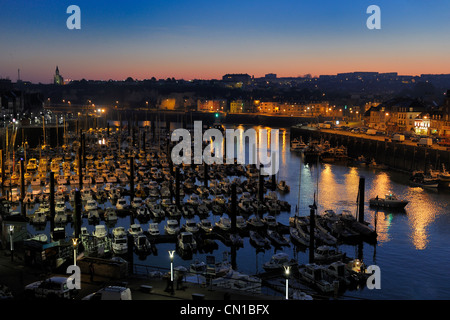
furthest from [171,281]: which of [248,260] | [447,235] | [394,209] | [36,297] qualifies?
[394,209]

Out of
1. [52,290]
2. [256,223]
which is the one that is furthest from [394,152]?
[52,290]

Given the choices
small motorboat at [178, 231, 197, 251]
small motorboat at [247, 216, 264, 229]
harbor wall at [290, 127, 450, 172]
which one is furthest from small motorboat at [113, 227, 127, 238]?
harbor wall at [290, 127, 450, 172]

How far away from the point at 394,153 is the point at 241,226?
28.6 metres

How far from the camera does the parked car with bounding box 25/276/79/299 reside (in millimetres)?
9887

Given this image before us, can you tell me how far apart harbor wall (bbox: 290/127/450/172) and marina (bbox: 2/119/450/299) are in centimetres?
383

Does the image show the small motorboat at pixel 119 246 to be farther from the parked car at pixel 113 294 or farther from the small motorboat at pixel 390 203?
the small motorboat at pixel 390 203

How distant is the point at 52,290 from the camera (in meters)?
9.95

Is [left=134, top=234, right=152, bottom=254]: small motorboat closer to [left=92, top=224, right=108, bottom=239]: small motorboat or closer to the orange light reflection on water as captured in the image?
[left=92, top=224, right=108, bottom=239]: small motorboat

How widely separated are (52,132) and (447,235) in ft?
164

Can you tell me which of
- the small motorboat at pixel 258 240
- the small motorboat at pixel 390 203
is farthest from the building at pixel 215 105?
the small motorboat at pixel 258 240

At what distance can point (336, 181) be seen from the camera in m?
38.4

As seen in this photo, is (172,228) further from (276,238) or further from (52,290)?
(52,290)
